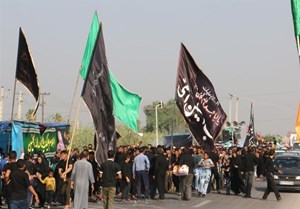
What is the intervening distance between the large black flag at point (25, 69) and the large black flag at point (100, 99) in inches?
121

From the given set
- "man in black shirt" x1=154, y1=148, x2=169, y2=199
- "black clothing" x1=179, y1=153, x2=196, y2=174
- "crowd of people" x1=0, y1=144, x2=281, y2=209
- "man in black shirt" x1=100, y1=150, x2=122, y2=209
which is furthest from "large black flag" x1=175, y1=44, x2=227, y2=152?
"man in black shirt" x1=100, y1=150, x2=122, y2=209

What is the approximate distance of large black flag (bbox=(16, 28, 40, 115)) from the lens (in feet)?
67.5

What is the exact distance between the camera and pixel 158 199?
2448 cm

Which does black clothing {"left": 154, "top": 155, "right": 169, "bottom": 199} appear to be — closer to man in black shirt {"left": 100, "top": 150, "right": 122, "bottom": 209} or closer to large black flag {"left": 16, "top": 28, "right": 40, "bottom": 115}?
large black flag {"left": 16, "top": 28, "right": 40, "bottom": 115}

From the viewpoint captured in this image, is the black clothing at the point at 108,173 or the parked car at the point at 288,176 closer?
the black clothing at the point at 108,173

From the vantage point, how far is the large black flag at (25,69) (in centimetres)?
2058

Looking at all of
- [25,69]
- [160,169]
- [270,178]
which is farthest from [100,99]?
[270,178]

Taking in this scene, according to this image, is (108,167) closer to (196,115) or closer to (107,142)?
(107,142)

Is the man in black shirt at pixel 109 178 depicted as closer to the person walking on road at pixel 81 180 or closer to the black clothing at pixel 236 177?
the person walking on road at pixel 81 180

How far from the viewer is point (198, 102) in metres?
26.3

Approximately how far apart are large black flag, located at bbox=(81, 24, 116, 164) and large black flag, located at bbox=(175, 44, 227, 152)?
7.51 metres

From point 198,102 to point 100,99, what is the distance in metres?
9.27

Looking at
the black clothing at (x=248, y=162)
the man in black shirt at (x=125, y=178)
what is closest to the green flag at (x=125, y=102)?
the man in black shirt at (x=125, y=178)

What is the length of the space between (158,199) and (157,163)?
1184 millimetres
